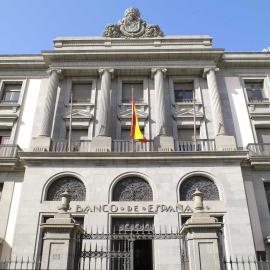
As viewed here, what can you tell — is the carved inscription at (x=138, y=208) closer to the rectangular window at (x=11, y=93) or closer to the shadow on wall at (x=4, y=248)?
the shadow on wall at (x=4, y=248)

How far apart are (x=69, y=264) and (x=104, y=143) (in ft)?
28.3

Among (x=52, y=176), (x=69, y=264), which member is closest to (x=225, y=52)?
(x=52, y=176)

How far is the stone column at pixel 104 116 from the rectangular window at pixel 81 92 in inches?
45.8

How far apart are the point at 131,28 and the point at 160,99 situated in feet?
21.8

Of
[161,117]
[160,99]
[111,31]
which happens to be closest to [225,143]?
[161,117]

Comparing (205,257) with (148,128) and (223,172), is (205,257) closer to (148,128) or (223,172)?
(223,172)

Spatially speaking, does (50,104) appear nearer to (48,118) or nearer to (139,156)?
(48,118)

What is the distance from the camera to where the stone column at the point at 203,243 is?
324 inches

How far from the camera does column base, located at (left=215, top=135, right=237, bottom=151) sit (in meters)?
15.9

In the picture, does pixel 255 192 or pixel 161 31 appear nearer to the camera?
pixel 255 192

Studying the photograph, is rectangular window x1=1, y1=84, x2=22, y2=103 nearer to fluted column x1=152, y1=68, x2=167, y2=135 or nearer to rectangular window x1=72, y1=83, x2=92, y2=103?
rectangular window x1=72, y1=83, x2=92, y2=103

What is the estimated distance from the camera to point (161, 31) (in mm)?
21266

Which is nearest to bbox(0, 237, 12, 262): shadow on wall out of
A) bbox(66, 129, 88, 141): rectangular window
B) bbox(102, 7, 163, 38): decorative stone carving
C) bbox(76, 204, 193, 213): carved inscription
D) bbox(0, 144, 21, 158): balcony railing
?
bbox(76, 204, 193, 213): carved inscription

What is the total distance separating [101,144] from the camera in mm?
16156
